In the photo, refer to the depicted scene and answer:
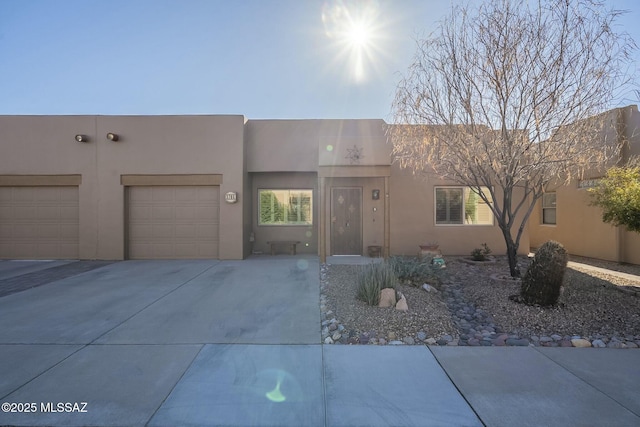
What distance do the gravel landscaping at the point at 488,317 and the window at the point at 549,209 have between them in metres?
5.85

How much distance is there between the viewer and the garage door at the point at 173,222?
36.2 feet

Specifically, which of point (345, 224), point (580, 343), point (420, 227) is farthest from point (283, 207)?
point (580, 343)

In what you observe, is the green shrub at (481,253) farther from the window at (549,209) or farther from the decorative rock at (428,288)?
the decorative rock at (428,288)

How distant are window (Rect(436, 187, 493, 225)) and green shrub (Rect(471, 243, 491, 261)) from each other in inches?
39.2

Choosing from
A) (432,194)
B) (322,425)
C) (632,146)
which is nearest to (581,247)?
(632,146)

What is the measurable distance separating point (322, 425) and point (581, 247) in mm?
12298

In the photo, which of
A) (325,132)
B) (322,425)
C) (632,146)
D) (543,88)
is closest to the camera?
(322,425)

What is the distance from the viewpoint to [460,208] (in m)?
11.4

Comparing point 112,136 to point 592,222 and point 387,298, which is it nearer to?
point 387,298

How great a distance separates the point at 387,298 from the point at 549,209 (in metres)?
10.7

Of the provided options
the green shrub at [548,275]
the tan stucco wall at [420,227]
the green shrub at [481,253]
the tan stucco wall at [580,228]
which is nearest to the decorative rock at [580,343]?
the green shrub at [548,275]

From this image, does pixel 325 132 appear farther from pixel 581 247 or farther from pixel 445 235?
pixel 581 247

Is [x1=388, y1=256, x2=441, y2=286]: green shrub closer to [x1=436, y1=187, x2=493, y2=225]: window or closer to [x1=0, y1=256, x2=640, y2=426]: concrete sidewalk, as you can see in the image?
[x1=0, y1=256, x2=640, y2=426]: concrete sidewalk

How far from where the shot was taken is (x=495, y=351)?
13.3ft
